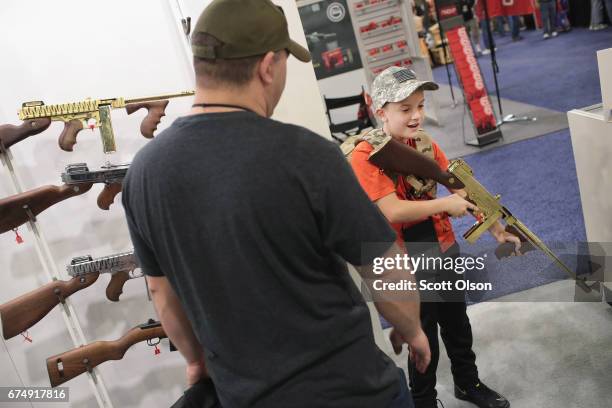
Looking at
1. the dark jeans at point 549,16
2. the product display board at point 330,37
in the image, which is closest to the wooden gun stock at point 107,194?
the product display board at point 330,37

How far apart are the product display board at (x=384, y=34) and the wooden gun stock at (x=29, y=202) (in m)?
5.39

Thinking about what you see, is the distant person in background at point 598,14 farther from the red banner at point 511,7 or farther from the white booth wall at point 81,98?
the white booth wall at point 81,98

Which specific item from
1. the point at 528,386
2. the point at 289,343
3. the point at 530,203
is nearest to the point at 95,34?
the point at 289,343

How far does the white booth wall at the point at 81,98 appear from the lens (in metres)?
2.65

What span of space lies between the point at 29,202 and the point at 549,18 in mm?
11363

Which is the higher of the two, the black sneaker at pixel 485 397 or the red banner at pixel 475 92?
the red banner at pixel 475 92

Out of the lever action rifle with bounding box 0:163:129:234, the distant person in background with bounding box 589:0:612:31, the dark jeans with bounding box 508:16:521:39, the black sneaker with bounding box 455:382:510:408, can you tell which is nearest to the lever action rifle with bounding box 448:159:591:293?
the black sneaker with bounding box 455:382:510:408

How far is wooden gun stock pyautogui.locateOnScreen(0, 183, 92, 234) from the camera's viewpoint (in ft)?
8.04

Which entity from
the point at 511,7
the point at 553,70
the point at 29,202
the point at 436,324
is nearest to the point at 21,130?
the point at 29,202

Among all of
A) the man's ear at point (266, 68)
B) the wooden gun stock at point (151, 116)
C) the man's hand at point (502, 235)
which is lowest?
the man's hand at point (502, 235)

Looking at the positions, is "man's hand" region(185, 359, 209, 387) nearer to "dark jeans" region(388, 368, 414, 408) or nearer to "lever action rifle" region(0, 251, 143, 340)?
"dark jeans" region(388, 368, 414, 408)

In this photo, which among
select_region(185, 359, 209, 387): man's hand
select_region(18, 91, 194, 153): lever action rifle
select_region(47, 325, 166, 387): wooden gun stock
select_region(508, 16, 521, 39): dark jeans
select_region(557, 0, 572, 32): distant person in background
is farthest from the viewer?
select_region(508, 16, 521, 39): dark jeans

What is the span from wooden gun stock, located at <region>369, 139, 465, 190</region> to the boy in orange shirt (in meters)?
0.04

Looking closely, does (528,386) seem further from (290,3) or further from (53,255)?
(53,255)
